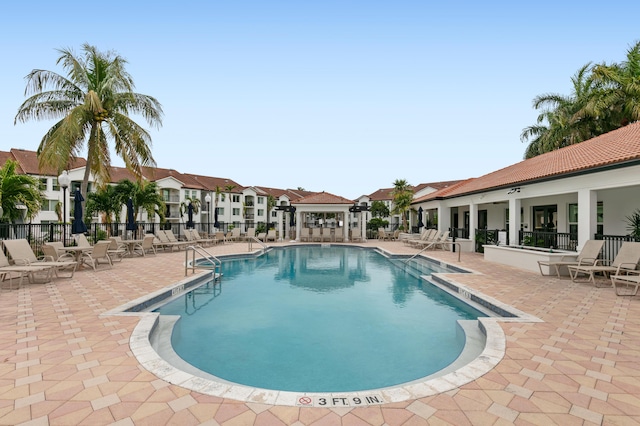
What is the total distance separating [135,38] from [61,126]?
5029 mm

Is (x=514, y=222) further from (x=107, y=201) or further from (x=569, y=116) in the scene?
(x=107, y=201)

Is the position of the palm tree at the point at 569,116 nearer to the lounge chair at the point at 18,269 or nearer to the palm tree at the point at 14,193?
the lounge chair at the point at 18,269

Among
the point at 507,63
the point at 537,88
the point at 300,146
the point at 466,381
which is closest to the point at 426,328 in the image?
the point at 466,381

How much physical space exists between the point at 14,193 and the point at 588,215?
19634 millimetres

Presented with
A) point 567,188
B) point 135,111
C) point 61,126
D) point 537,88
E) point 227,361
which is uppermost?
point 537,88

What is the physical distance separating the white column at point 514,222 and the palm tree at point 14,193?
19.1 m

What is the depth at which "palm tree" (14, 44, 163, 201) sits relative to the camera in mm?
13969

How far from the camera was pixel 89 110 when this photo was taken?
1420cm

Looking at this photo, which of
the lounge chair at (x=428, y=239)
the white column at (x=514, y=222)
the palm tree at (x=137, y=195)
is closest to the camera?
the white column at (x=514, y=222)

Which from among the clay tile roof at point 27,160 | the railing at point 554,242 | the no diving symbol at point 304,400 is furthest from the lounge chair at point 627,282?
the clay tile roof at point 27,160

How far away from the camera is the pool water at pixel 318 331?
172 inches

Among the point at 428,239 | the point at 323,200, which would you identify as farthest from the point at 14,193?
the point at 428,239

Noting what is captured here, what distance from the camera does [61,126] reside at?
45.5ft

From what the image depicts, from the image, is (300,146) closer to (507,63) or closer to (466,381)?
(507,63)
